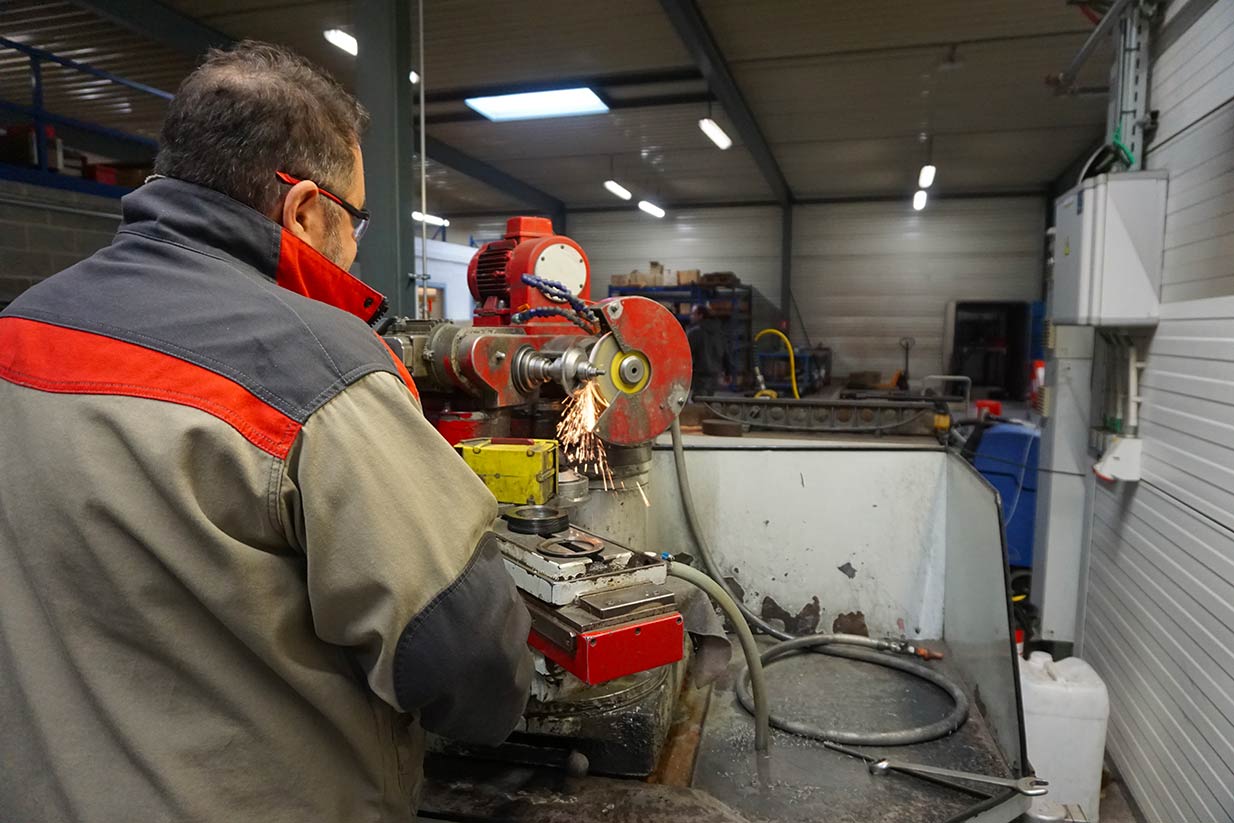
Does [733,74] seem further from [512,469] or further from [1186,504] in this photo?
[512,469]

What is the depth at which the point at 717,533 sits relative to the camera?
226 cm

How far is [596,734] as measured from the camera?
1.33m

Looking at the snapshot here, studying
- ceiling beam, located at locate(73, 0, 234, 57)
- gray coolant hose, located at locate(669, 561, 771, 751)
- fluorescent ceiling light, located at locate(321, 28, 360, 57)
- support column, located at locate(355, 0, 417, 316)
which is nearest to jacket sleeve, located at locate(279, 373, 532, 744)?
gray coolant hose, located at locate(669, 561, 771, 751)

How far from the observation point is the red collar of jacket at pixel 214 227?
736 mm

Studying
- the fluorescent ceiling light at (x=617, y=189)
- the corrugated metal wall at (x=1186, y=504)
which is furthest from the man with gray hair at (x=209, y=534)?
the fluorescent ceiling light at (x=617, y=189)

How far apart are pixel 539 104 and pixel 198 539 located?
19.5 ft

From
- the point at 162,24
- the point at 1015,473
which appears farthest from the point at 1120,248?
the point at 162,24

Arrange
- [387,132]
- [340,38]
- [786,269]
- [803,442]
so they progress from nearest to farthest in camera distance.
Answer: [803,442] → [387,132] → [340,38] → [786,269]

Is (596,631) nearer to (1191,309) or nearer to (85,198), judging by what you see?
(1191,309)

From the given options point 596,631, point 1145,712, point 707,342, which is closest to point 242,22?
point 707,342

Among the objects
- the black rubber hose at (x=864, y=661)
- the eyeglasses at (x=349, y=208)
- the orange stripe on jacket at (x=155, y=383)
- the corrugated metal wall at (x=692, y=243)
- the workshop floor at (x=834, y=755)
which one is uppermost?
the corrugated metal wall at (x=692, y=243)

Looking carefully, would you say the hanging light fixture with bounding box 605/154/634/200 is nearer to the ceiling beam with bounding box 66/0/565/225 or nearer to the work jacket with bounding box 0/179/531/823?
the ceiling beam with bounding box 66/0/565/225

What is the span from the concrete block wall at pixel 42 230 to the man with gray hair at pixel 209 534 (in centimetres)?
339

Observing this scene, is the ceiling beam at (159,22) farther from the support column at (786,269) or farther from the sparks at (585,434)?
the support column at (786,269)
